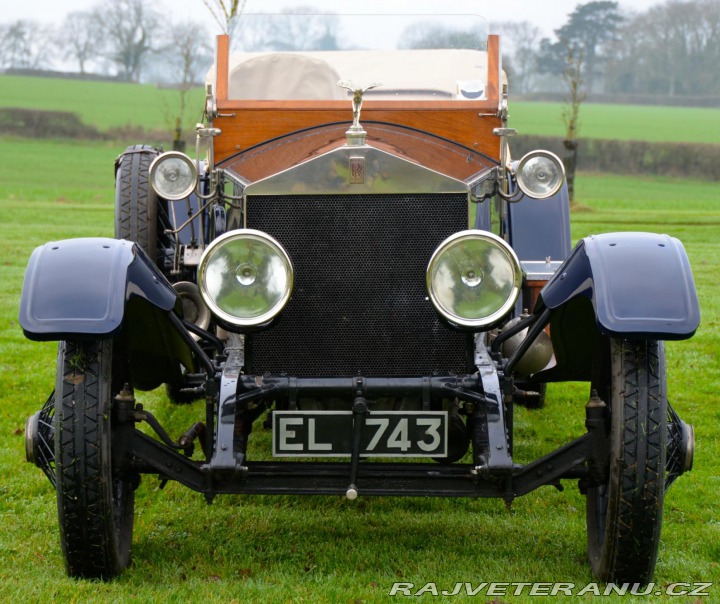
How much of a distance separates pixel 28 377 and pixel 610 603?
4.52 metres

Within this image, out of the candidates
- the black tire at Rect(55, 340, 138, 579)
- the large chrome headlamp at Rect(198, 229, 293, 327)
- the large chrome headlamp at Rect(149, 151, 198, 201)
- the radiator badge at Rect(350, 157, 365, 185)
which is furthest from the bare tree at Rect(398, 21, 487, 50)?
the black tire at Rect(55, 340, 138, 579)

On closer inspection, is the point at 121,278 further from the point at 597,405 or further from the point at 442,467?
the point at 597,405

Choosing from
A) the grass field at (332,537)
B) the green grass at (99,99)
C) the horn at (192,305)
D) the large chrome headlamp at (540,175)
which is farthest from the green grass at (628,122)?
the horn at (192,305)

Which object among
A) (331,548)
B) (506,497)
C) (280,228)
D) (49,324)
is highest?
(280,228)

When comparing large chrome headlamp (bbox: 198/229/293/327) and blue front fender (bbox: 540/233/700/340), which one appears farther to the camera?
large chrome headlamp (bbox: 198/229/293/327)

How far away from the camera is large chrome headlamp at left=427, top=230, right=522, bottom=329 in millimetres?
3488

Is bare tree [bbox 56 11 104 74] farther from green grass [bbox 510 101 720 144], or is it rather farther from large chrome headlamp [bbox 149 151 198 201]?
large chrome headlamp [bbox 149 151 198 201]

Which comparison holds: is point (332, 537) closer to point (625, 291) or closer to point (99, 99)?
point (625, 291)

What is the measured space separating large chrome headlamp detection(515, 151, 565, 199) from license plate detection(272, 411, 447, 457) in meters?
1.26

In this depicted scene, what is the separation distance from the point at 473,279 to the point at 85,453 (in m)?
1.43

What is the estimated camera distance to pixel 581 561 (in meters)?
3.73

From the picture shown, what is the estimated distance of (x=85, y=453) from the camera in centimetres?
331

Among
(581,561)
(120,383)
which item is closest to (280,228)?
(120,383)

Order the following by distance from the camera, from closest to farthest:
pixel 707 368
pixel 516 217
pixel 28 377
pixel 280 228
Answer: pixel 280 228 < pixel 516 217 < pixel 28 377 < pixel 707 368
